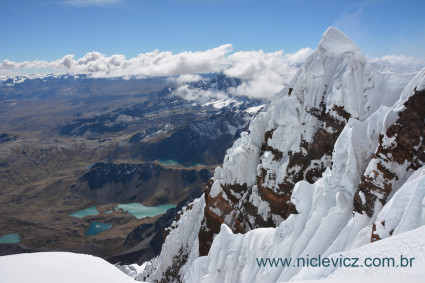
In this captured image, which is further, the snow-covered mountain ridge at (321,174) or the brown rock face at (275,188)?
the brown rock face at (275,188)

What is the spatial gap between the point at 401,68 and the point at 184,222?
195 ft

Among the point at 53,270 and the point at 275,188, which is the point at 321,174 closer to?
the point at 275,188

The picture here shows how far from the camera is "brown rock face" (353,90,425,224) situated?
2703cm

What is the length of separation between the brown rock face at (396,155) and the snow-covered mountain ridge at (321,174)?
0.09 metres

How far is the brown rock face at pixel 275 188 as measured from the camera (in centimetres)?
4409

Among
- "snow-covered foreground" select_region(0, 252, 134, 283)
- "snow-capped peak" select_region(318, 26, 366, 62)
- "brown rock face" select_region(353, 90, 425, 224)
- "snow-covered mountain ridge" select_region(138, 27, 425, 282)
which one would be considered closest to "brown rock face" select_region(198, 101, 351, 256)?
"snow-covered mountain ridge" select_region(138, 27, 425, 282)

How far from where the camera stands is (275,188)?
48.5 meters

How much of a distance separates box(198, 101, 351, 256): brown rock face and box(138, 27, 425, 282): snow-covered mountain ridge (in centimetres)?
17

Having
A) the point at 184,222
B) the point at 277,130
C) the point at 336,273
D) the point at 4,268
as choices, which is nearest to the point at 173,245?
the point at 184,222

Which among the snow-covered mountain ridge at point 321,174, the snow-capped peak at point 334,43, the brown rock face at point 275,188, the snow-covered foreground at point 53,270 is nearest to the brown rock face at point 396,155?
the snow-covered mountain ridge at point 321,174

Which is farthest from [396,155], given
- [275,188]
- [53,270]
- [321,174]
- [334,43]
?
[53,270]

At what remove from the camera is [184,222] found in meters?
75.2

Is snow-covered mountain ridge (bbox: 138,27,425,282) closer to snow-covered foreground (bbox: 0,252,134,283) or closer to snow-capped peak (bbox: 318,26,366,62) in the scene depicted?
snow-capped peak (bbox: 318,26,366,62)

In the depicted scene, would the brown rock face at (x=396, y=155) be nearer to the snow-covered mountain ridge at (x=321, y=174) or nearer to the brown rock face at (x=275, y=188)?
the snow-covered mountain ridge at (x=321, y=174)
